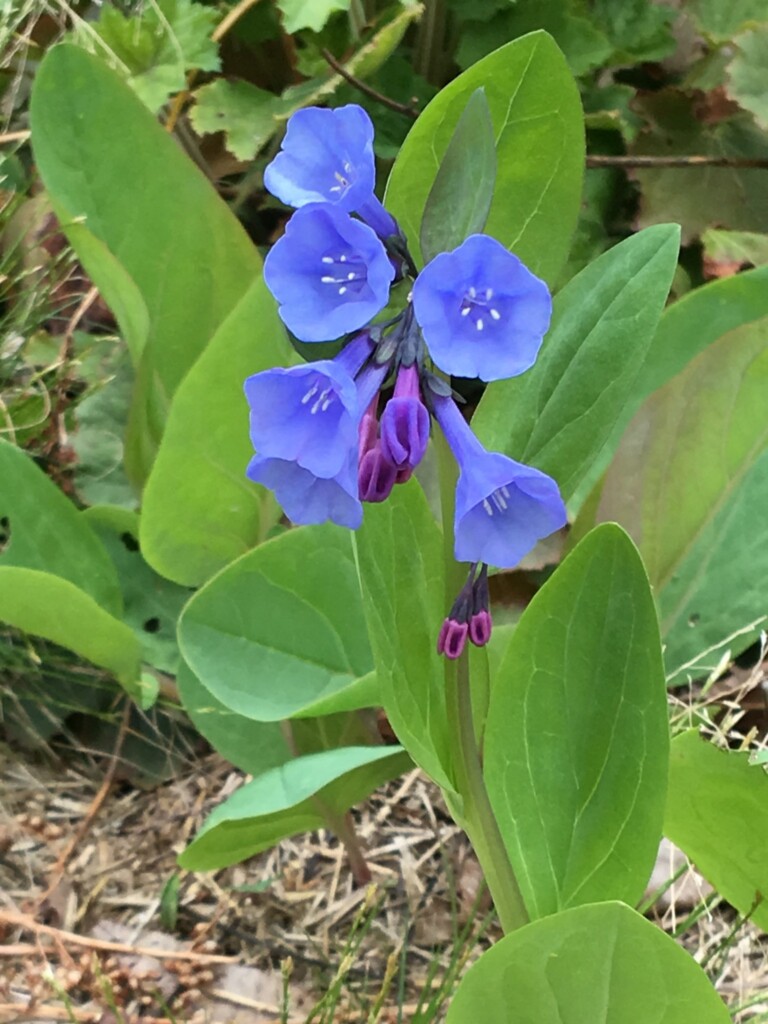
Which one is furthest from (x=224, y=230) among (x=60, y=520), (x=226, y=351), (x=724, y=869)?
(x=724, y=869)

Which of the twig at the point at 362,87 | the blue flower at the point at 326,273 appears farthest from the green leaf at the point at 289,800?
the twig at the point at 362,87

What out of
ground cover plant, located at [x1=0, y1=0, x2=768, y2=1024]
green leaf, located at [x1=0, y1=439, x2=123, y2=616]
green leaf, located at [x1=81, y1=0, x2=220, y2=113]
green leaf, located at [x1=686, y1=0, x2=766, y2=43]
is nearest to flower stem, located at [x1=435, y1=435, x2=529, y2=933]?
ground cover plant, located at [x1=0, y1=0, x2=768, y2=1024]

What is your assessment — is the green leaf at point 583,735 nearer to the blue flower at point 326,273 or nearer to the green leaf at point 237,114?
the blue flower at point 326,273

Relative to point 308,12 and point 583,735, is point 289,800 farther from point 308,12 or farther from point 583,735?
point 308,12

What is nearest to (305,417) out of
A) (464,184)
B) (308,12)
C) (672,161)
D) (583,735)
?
(464,184)

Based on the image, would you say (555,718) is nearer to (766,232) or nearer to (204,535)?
(204,535)

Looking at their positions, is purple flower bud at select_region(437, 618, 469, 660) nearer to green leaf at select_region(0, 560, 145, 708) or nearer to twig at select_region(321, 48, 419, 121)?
green leaf at select_region(0, 560, 145, 708)
